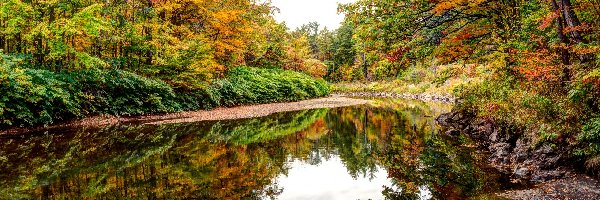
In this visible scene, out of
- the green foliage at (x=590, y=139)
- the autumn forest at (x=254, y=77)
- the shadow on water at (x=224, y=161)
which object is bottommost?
the shadow on water at (x=224, y=161)

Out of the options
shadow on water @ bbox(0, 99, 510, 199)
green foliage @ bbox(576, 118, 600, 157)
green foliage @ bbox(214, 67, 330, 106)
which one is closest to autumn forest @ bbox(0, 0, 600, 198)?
green foliage @ bbox(576, 118, 600, 157)

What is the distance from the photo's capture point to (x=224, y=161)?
9.86 m

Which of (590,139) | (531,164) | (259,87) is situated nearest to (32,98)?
(531,164)

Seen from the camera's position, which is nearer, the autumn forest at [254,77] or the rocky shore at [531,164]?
the rocky shore at [531,164]

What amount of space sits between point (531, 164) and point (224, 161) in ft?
21.9

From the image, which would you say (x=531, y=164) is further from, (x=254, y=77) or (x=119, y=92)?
(x=254, y=77)

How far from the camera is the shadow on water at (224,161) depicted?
23.7 ft

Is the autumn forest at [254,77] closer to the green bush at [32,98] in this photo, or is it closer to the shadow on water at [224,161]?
the green bush at [32,98]

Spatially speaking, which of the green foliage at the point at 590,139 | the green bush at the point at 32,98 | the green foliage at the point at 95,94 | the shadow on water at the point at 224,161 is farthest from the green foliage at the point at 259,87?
the green foliage at the point at 590,139

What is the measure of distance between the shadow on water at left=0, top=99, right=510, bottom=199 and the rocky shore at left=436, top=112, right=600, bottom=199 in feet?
1.37

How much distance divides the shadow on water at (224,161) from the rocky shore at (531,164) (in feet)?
1.37

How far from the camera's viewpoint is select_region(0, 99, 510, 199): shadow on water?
7219 millimetres

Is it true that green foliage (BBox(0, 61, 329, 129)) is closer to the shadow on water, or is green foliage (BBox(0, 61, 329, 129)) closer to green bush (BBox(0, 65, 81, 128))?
Result: green bush (BBox(0, 65, 81, 128))

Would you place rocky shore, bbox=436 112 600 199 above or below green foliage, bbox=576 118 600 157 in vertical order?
below
